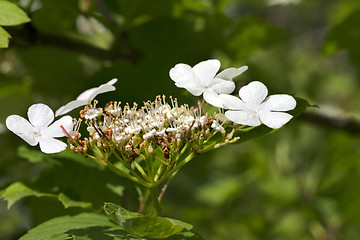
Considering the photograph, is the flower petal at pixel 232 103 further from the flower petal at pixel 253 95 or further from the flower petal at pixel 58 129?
the flower petal at pixel 58 129

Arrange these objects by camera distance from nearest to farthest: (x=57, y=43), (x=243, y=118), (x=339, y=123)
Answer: (x=243, y=118) < (x=57, y=43) < (x=339, y=123)

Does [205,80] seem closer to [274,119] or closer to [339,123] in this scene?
[274,119]

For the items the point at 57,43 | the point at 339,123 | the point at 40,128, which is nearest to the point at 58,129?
the point at 40,128

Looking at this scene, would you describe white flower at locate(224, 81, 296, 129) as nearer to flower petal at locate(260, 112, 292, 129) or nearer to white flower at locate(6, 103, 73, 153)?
flower petal at locate(260, 112, 292, 129)

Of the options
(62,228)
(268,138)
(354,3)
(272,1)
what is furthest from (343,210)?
(62,228)

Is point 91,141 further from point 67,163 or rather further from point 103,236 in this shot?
point 67,163
